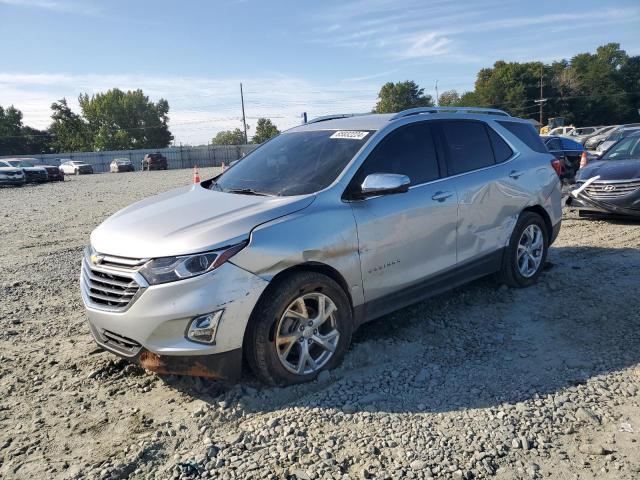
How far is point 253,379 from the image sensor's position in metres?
3.71

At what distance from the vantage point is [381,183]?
382 centimetres

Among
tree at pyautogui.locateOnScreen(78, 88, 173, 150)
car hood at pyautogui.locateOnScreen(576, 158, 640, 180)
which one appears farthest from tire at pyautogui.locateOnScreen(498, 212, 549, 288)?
tree at pyautogui.locateOnScreen(78, 88, 173, 150)

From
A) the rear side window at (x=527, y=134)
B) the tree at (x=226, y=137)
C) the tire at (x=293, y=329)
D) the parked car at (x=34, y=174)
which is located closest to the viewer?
the tire at (x=293, y=329)

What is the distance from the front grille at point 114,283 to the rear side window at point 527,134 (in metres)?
4.14

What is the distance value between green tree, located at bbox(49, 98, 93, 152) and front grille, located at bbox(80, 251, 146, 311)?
99464 mm

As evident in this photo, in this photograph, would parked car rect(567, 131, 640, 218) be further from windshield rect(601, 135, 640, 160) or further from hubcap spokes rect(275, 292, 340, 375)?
hubcap spokes rect(275, 292, 340, 375)

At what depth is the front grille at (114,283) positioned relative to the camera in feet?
10.8

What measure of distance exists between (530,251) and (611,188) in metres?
4.18

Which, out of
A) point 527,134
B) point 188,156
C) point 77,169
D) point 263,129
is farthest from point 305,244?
point 263,129

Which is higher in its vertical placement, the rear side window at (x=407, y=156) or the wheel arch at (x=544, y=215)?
the rear side window at (x=407, y=156)

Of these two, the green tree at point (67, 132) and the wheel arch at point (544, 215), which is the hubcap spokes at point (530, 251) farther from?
the green tree at point (67, 132)

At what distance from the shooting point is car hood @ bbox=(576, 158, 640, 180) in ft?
28.6

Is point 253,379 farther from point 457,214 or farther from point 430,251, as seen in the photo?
point 457,214

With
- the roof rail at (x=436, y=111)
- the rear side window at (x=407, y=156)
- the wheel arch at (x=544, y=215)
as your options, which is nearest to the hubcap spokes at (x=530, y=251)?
the wheel arch at (x=544, y=215)
